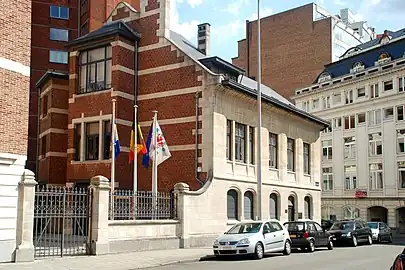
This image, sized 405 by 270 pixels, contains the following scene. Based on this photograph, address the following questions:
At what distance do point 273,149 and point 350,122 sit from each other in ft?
98.7

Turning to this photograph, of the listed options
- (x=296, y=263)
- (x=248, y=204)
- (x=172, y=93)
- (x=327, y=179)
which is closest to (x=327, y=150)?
(x=327, y=179)

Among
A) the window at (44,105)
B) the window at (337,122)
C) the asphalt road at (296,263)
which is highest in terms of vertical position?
the window at (337,122)

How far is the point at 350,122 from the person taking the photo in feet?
200

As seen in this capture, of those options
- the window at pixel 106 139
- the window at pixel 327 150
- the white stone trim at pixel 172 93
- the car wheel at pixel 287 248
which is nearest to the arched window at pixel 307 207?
the white stone trim at pixel 172 93

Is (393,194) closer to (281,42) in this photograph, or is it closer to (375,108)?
(375,108)

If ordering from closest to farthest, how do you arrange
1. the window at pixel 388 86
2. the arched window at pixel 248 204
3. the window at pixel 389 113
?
the arched window at pixel 248 204, the window at pixel 388 86, the window at pixel 389 113

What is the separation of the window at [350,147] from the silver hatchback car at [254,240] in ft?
132

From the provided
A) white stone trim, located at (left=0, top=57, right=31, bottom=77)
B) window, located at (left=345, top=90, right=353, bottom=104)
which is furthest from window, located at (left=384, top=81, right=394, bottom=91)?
white stone trim, located at (left=0, top=57, right=31, bottom=77)

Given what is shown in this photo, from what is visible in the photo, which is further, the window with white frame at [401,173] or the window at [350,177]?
the window at [350,177]

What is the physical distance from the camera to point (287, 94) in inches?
2879

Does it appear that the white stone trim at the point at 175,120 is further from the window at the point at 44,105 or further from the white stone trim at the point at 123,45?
the window at the point at 44,105

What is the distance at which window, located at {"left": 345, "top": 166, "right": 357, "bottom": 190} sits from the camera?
60562 mm

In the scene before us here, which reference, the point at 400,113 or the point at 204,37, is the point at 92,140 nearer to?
the point at 204,37

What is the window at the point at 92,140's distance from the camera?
99.5 ft
